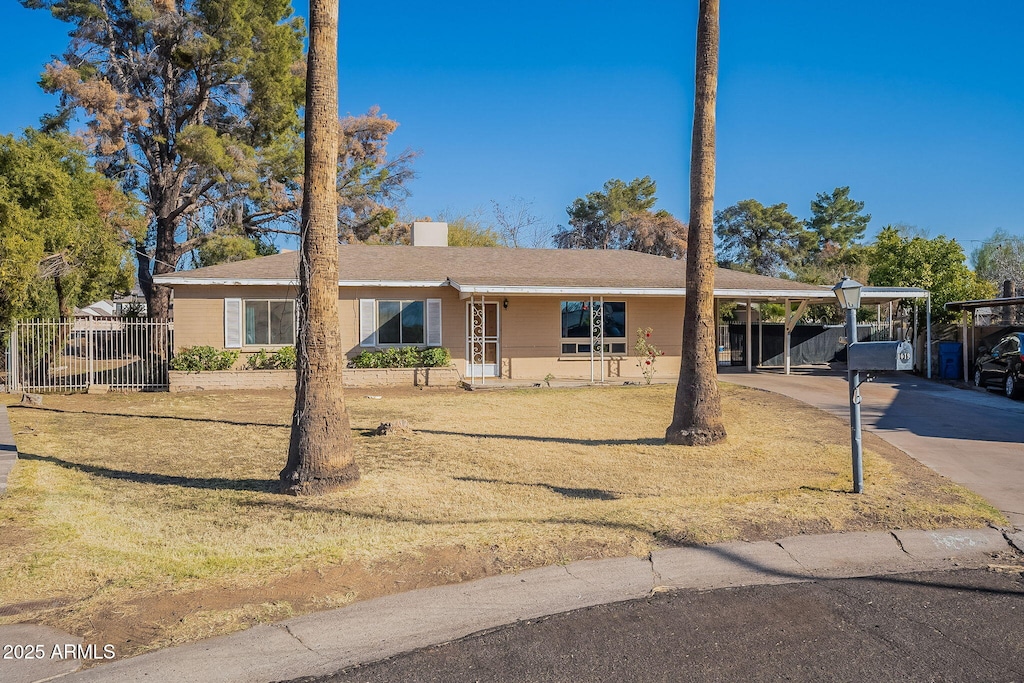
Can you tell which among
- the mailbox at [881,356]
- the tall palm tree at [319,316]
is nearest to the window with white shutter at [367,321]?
the tall palm tree at [319,316]

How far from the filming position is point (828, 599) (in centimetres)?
498

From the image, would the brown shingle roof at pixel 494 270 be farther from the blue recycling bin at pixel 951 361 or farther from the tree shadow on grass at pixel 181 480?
the tree shadow on grass at pixel 181 480

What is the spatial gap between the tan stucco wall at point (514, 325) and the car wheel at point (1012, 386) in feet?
26.2

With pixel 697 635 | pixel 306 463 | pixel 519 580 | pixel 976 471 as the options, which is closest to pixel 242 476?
pixel 306 463

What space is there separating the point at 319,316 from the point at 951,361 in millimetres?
20030

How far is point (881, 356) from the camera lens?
719 cm

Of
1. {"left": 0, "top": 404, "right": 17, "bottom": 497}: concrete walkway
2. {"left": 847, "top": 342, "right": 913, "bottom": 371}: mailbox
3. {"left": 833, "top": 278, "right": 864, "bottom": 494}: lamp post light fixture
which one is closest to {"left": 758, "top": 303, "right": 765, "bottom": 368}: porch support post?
{"left": 833, "top": 278, "right": 864, "bottom": 494}: lamp post light fixture

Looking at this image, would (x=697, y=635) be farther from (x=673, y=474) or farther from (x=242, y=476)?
(x=242, y=476)

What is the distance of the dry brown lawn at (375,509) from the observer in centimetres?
503

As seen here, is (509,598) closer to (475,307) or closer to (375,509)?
(375,509)

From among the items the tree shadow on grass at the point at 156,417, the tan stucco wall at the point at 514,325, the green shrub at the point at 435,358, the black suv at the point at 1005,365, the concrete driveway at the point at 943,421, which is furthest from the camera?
the green shrub at the point at 435,358

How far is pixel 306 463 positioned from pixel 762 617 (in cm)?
473

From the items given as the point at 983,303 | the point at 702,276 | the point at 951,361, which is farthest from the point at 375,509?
the point at 951,361

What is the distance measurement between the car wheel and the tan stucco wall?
7987 mm
